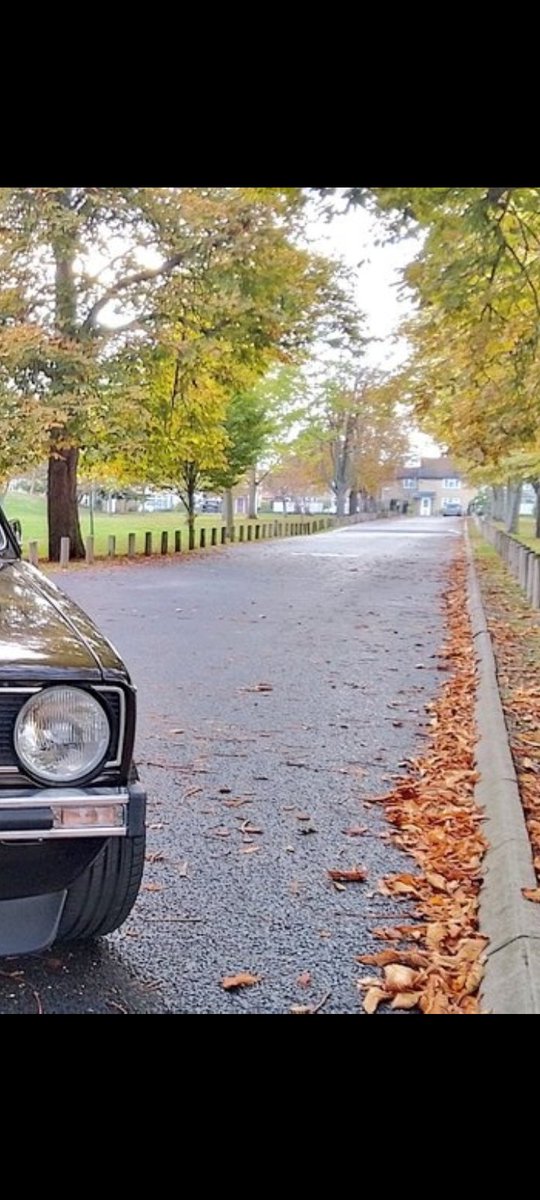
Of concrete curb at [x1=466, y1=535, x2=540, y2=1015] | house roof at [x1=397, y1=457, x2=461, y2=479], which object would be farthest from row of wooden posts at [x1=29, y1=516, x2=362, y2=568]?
house roof at [x1=397, y1=457, x2=461, y2=479]

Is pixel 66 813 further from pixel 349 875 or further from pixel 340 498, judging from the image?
pixel 340 498

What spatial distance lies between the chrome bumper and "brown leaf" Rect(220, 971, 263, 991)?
0.47 meters

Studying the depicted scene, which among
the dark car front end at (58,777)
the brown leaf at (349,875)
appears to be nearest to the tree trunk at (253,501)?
the brown leaf at (349,875)

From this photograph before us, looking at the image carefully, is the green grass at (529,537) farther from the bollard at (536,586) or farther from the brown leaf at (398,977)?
the brown leaf at (398,977)

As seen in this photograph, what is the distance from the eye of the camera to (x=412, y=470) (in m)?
48.8

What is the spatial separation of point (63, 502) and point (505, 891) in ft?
30.5

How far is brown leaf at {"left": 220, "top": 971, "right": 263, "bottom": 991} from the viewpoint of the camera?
1853mm

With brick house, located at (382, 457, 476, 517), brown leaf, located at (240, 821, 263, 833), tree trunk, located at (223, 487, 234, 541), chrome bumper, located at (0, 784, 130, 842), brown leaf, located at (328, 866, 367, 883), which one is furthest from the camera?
brick house, located at (382, 457, 476, 517)

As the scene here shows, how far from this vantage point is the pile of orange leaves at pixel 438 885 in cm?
184

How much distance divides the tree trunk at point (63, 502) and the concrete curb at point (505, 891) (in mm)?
7708

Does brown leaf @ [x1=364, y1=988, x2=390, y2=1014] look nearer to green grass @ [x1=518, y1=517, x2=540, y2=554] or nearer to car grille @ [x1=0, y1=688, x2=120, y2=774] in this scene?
car grille @ [x1=0, y1=688, x2=120, y2=774]
